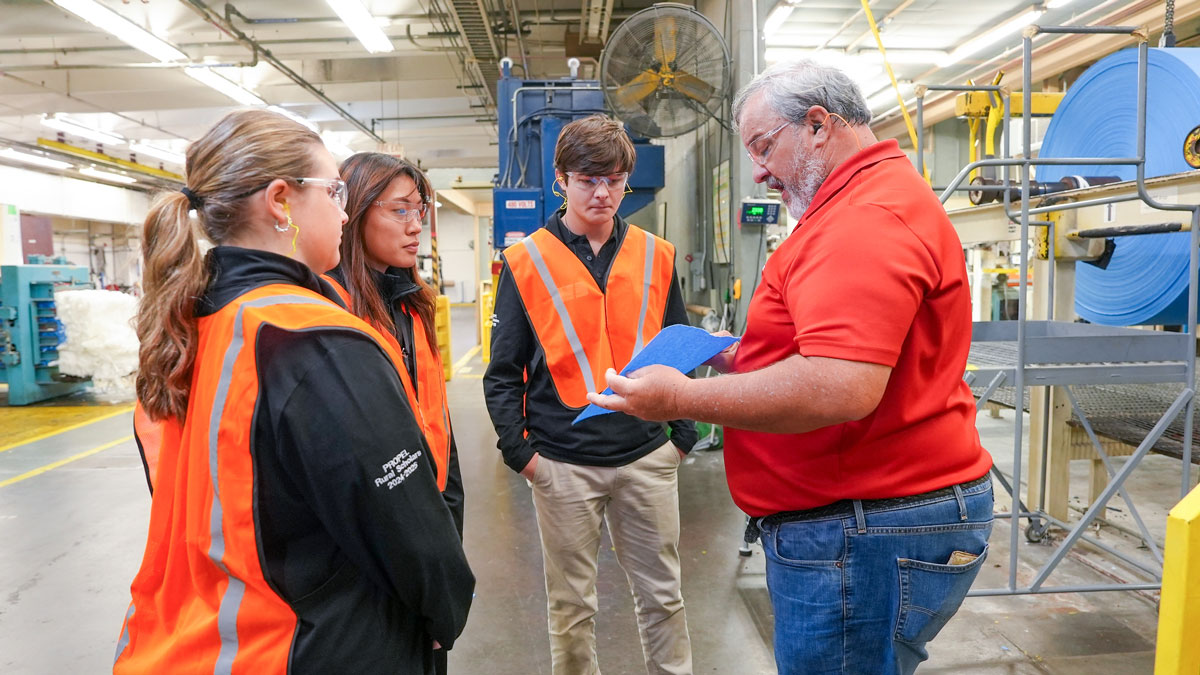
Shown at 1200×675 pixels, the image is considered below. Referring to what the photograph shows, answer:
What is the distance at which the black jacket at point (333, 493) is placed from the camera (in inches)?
34.5

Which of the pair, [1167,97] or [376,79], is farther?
[376,79]

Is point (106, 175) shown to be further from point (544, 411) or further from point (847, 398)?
point (847, 398)

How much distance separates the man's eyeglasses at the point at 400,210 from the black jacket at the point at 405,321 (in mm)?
140

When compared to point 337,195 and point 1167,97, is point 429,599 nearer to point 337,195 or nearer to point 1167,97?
point 337,195

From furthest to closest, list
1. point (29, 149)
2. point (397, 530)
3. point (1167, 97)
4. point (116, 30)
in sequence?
point (29, 149) → point (116, 30) → point (1167, 97) → point (397, 530)

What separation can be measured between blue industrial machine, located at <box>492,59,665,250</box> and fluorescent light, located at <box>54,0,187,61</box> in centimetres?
395

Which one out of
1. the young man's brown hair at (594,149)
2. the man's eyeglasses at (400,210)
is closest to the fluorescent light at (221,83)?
the young man's brown hair at (594,149)

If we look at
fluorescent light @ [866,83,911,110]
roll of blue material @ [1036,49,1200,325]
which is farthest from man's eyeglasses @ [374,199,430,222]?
fluorescent light @ [866,83,911,110]

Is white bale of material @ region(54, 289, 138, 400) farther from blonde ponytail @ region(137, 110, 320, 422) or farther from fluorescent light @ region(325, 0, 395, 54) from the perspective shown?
blonde ponytail @ region(137, 110, 320, 422)

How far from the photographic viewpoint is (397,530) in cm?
94

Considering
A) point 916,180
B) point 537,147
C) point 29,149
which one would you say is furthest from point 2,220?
point 916,180

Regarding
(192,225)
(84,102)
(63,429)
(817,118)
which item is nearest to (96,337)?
(63,429)

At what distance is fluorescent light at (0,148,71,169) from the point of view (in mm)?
12922

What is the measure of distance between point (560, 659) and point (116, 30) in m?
7.74
